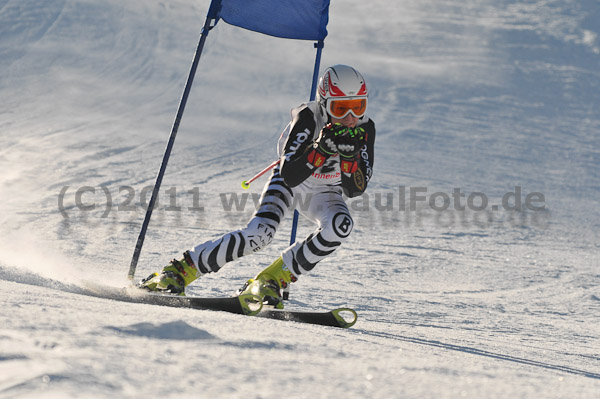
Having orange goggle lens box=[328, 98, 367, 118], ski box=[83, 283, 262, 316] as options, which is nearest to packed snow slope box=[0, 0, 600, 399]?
ski box=[83, 283, 262, 316]

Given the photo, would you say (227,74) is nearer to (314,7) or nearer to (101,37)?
(101,37)

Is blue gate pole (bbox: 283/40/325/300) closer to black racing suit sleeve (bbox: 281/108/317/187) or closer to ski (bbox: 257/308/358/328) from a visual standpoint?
black racing suit sleeve (bbox: 281/108/317/187)

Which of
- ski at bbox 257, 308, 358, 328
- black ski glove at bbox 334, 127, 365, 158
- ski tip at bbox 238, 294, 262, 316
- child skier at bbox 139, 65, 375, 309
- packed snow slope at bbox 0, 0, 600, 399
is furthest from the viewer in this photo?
child skier at bbox 139, 65, 375, 309

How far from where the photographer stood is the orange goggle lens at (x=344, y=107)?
14.0 feet

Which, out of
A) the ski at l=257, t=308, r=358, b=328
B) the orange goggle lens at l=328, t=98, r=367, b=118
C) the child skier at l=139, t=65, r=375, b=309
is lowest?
the ski at l=257, t=308, r=358, b=328

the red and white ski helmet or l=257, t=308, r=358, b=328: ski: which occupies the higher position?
the red and white ski helmet

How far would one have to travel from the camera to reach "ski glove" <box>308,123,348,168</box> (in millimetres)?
4074

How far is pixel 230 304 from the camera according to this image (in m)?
3.77

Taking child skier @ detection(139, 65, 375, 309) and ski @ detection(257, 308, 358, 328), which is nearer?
ski @ detection(257, 308, 358, 328)

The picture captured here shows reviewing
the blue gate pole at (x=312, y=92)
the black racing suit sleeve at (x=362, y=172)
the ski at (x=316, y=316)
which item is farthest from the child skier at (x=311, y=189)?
the blue gate pole at (x=312, y=92)

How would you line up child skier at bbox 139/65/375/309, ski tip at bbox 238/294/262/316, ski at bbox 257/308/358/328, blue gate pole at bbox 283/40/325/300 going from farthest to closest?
blue gate pole at bbox 283/40/325/300 < child skier at bbox 139/65/375/309 < ski at bbox 257/308/358/328 < ski tip at bbox 238/294/262/316

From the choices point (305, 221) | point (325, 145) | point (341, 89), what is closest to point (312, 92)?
point (341, 89)

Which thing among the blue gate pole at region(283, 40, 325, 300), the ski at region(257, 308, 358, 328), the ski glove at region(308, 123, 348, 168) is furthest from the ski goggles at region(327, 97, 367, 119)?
the ski at region(257, 308, 358, 328)

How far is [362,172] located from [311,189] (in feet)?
1.20
